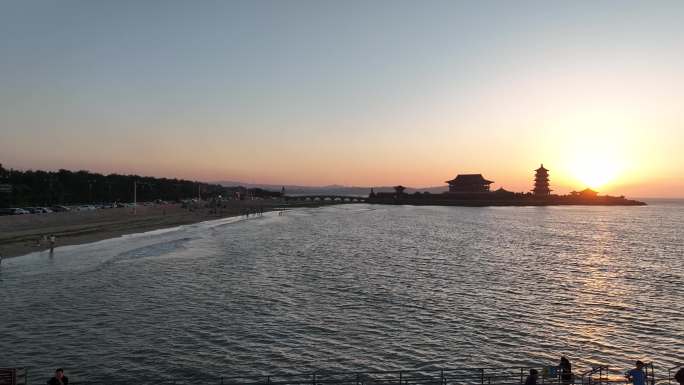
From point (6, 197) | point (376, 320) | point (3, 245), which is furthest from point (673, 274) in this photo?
point (6, 197)

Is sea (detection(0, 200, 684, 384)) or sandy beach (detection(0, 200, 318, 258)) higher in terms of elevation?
sandy beach (detection(0, 200, 318, 258))

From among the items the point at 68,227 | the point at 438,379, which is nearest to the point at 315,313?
the point at 438,379

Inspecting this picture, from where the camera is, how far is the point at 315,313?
32.0 m

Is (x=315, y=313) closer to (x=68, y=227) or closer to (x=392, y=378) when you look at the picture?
(x=392, y=378)

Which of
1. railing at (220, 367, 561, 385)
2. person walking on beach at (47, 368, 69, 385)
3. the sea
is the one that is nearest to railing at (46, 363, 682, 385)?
railing at (220, 367, 561, 385)

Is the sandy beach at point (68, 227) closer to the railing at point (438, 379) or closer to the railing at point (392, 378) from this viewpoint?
the railing at point (438, 379)

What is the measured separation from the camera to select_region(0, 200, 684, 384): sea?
23266mm

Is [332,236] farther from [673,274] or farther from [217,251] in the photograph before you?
[673,274]

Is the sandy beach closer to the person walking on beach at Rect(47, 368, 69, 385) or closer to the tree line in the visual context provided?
the tree line

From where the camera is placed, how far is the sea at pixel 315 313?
916 inches

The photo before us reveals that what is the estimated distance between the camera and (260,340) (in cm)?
2598

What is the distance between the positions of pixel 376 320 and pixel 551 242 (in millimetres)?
72781

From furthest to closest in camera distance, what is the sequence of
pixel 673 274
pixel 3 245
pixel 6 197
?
pixel 6 197
pixel 3 245
pixel 673 274

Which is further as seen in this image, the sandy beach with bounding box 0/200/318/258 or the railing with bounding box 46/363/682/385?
the sandy beach with bounding box 0/200/318/258
